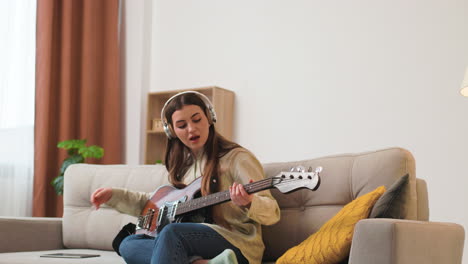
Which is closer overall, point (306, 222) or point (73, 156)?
point (306, 222)

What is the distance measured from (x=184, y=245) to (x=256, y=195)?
0.95 ft

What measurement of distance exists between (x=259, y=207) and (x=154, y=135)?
3.15m

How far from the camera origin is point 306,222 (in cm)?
220

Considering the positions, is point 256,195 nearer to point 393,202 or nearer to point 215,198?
point 215,198

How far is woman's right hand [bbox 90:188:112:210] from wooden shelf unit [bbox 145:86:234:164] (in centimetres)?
214

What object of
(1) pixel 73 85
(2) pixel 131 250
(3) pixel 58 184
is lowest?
(3) pixel 58 184

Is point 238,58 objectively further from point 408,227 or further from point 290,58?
point 408,227

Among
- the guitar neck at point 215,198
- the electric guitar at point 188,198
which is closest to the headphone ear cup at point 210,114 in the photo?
the electric guitar at point 188,198

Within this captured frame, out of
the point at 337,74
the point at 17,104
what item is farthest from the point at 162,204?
the point at 17,104

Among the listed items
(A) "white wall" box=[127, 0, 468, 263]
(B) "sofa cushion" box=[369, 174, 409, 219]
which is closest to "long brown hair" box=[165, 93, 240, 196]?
(B) "sofa cushion" box=[369, 174, 409, 219]

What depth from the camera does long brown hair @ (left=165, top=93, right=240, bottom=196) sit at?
7.06ft

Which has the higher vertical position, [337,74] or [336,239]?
[337,74]

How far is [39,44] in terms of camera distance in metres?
4.67

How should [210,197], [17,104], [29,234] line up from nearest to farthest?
1. [210,197]
2. [29,234]
3. [17,104]
